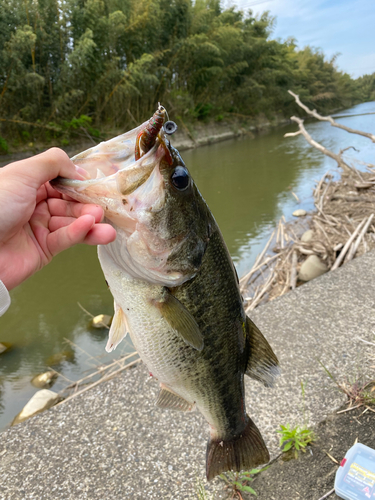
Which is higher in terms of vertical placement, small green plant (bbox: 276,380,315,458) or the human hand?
the human hand

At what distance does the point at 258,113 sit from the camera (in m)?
32.7

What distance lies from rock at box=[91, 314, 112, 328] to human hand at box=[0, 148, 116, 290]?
3447mm

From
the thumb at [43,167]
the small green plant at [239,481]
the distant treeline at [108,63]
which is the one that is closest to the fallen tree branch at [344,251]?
the small green plant at [239,481]

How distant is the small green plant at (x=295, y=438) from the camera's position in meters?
1.99

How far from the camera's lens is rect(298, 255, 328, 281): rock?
499cm

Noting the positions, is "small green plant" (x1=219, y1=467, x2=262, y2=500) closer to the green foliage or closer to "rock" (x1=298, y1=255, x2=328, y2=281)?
"rock" (x1=298, y1=255, x2=328, y2=281)

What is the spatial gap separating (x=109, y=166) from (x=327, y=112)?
56.1 m

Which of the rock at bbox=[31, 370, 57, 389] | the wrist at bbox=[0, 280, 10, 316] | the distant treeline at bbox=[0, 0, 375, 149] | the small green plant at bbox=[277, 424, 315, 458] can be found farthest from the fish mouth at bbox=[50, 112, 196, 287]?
the distant treeline at bbox=[0, 0, 375, 149]

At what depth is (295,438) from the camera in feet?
6.55

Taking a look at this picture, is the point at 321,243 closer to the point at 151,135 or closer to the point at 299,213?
the point at 299,213

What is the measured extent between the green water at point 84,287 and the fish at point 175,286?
2.70 meters

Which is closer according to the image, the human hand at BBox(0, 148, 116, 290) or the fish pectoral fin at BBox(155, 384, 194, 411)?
the human hand at BBox(0, 148, 116, 290)

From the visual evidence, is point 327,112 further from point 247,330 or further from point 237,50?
point 247,330

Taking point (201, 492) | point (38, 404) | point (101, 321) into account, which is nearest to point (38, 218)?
point (201, 492)
